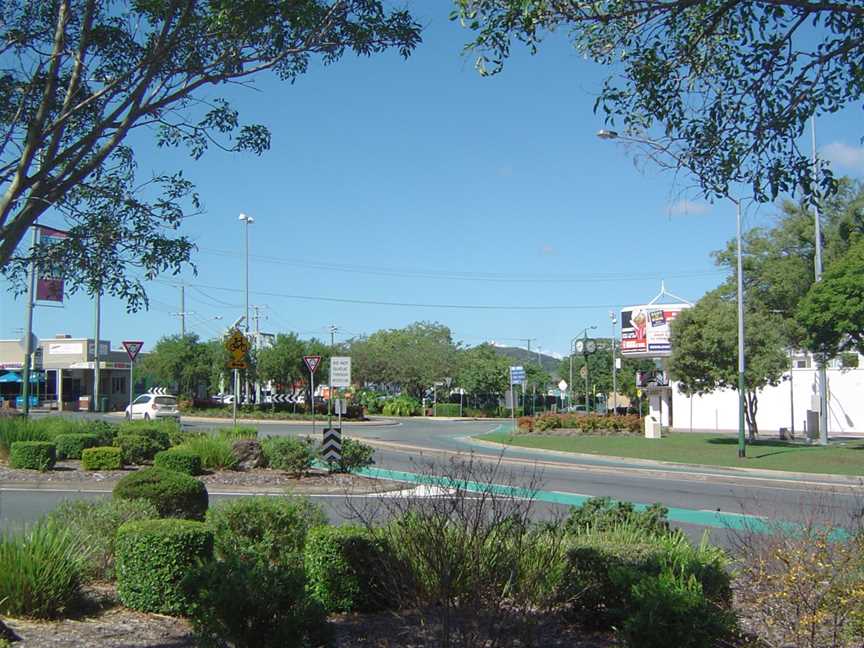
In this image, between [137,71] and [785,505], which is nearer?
[137,71]

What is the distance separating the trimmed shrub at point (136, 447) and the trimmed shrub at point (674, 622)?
17.0 m

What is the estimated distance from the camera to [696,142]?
794 cm

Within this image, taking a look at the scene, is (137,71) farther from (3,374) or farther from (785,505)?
(3,374)

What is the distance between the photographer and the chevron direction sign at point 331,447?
1893 cm

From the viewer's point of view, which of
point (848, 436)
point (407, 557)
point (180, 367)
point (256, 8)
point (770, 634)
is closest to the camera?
point (770, 634)

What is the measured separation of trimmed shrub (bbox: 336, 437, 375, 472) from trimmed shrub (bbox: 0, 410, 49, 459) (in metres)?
7.54

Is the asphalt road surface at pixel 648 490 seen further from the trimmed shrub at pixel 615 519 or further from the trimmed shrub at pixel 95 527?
the trimmed shrub at pixel 95 527

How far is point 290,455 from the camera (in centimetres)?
1891

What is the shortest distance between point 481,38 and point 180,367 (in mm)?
57694

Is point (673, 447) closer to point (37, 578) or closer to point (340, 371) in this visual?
point (340, 371)

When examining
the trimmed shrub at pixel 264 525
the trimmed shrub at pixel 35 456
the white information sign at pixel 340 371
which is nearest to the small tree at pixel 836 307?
the white information sign at pixel 340 371

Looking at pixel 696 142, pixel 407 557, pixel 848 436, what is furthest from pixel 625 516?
pixel 848 436

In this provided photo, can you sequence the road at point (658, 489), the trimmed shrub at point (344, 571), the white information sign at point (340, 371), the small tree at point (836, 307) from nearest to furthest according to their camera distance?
1. the trimmed shrub at point (344, 571)
2. the road at point (658, 489)
3. the white information sign at point (340, 371)
4. the small tree at point (836, 307)

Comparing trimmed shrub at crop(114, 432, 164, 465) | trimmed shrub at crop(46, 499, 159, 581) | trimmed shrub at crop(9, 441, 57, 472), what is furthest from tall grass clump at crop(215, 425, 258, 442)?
trimmed shrub at crop(46, 499, 159, 581)
